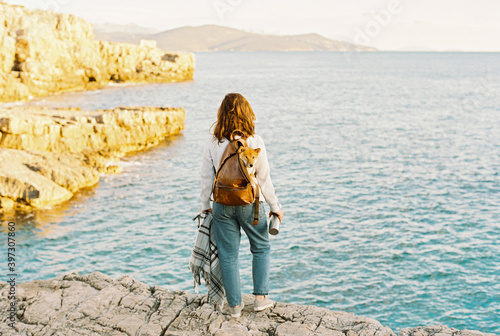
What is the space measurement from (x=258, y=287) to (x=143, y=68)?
299 ft

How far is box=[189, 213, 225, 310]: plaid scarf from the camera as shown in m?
6.86

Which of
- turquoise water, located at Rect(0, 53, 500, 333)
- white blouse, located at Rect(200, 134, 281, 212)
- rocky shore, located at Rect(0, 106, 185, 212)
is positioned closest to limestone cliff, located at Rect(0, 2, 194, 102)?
rocky shore, located at Rect(0, 106, 185, 212)

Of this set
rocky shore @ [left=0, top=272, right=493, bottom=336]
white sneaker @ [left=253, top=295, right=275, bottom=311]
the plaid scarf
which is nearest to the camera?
rocky shore @ [left=0, top=272, right=493, bottom=336]

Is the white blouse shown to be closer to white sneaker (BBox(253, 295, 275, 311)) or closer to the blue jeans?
the blue jeans

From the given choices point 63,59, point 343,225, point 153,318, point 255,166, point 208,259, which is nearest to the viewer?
point 255,166

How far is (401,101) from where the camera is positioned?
6438 cm

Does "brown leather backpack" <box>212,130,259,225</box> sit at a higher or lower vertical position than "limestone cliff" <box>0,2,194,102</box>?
lower

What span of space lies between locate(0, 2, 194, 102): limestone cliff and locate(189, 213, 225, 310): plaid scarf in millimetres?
56012

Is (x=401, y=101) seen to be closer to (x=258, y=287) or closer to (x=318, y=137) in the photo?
(x=318, y=137)

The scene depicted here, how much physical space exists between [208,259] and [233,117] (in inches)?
84.1

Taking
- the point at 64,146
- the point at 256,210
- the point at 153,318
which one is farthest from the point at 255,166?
the point at 64,146

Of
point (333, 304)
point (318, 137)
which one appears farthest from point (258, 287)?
point (318, 137)

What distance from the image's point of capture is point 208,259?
6.94 m

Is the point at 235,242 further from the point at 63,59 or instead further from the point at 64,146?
the point at 63,59
